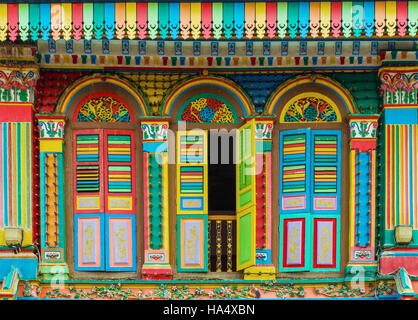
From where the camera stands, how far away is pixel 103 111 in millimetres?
8062

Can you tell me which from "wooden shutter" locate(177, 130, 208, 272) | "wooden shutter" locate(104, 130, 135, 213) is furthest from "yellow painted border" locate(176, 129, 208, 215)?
"wooden shutter" locate(104, 130, 135, 213)

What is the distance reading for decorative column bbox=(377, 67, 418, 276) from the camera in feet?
25.6

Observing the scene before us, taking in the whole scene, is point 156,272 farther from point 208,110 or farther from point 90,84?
point 90,84

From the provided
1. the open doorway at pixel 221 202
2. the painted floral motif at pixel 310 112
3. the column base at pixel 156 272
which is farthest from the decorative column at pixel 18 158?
the painted floral motif at pixel 310 112

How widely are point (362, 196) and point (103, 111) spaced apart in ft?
10.5

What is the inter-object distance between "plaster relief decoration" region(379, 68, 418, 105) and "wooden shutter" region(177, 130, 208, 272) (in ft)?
7.13

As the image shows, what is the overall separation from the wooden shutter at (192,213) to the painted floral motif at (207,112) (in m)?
0.21

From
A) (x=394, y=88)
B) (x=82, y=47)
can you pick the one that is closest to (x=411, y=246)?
(x=394, y=88)

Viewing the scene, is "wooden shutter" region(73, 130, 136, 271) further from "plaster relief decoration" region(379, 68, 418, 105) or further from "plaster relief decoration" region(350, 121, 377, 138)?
"plaster relief decoration" region(379, 68, 418, 105)

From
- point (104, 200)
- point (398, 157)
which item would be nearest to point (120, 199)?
point (104, 200)

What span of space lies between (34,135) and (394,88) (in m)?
4.22

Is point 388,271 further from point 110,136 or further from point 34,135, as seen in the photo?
point 34,135

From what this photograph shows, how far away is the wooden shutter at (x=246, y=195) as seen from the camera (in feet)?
25.6

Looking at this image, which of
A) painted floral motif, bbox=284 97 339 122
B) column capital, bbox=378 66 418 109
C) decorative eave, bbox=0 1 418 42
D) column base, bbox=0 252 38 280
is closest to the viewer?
decorative eave, bbox=0 1 418 42
